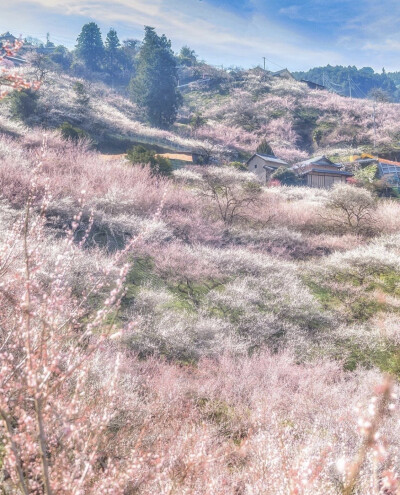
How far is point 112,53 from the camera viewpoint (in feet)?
202

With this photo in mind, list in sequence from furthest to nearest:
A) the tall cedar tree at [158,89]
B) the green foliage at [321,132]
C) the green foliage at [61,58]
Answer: the green foliage at [61,58] < the green foliage at [321,132] < the tall cedar tree at [158,89]

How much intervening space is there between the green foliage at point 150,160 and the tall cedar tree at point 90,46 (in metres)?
47.8

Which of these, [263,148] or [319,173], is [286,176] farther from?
[263,148]

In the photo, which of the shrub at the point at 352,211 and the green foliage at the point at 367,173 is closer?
the shrub at the point at 352,211

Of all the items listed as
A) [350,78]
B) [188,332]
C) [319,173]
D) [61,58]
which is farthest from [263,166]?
[350,78]

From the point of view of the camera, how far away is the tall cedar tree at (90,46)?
5731 cm

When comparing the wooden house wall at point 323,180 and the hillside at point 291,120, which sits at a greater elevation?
the hillside at point 291,120

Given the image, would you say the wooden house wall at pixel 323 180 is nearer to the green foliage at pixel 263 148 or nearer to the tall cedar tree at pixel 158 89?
the green foliage at pixel 263 148

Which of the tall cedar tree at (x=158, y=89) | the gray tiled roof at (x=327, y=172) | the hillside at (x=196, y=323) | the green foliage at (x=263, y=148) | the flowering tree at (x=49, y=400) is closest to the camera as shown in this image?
the flowering tree at (x=49, y=400)

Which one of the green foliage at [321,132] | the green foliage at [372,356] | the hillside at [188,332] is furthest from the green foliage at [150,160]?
the green foliage at [321,132]

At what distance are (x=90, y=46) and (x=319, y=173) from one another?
47787mm

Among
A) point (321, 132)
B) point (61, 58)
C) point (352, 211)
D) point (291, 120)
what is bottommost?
point (352, 211)

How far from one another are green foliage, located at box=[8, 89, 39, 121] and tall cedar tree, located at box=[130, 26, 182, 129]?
1475 cm

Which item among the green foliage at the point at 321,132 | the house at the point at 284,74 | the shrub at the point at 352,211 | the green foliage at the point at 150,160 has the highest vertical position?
the house at the point at 284,74
